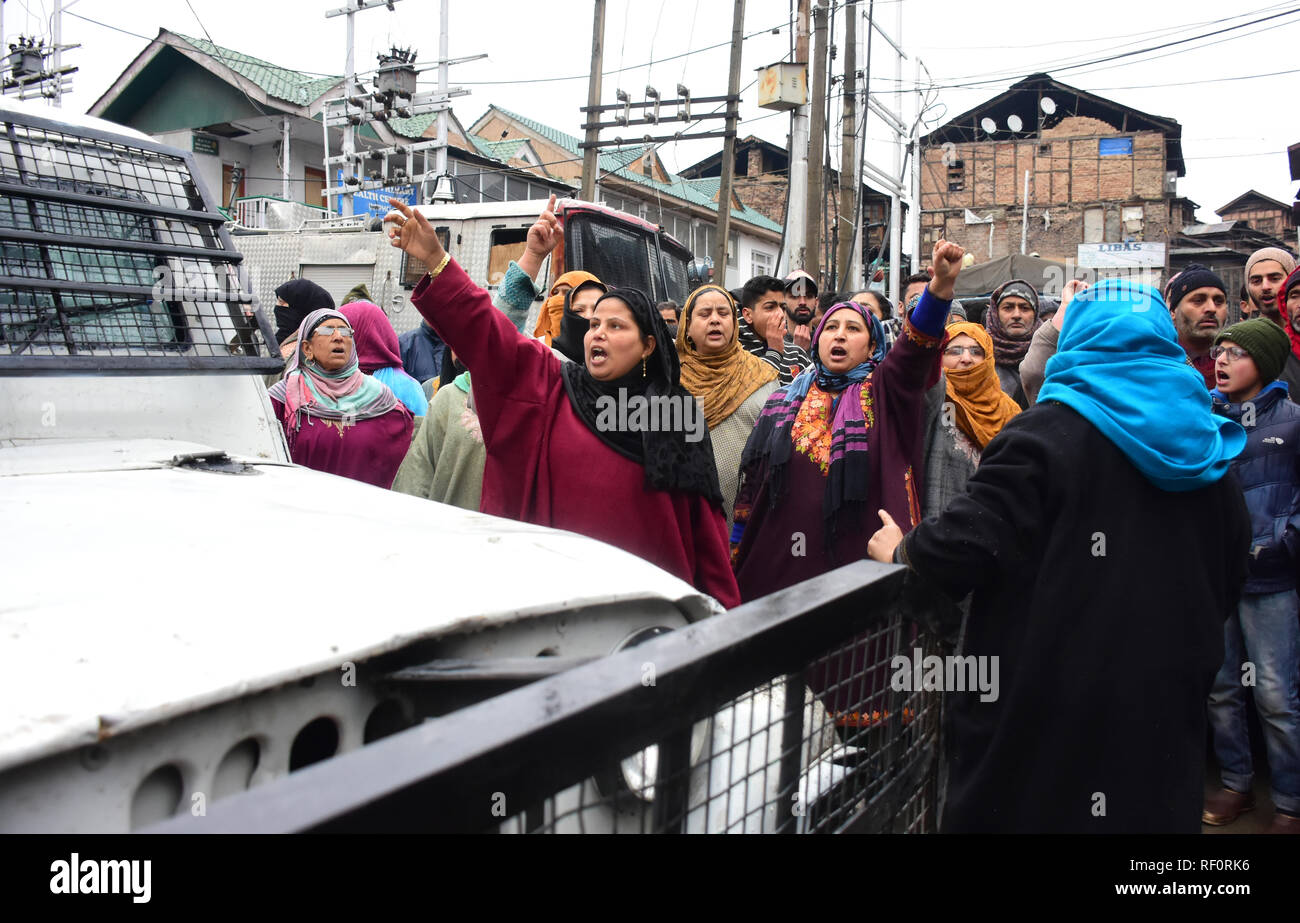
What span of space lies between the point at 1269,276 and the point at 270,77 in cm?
2410

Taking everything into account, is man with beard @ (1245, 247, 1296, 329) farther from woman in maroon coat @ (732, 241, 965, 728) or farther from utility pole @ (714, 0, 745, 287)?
utility pole @ (714, 0, 745, 287)

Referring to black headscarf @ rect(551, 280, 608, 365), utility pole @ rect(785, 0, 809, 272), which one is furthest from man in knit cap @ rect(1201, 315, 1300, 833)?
utility pole @ rect(785, 0, 809, 272)

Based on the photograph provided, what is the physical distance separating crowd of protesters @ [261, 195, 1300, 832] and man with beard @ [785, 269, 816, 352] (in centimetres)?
83

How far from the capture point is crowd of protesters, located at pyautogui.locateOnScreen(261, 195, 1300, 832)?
1.97 meters

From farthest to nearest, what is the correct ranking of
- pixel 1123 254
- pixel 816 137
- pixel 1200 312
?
pixel 1123 254, pixel 816 137, pixel 1200 312

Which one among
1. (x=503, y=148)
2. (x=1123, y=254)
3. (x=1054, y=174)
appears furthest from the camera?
(x=1054, y=174)

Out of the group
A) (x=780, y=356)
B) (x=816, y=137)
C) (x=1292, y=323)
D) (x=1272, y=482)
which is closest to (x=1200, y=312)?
(x=1292, y=323)

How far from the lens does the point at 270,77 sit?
23.4 meters

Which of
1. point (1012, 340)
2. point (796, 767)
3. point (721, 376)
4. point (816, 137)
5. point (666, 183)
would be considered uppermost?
point (666, 183)

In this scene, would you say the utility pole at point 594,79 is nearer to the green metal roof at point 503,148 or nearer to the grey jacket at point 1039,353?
the green metal roof at point 503,148

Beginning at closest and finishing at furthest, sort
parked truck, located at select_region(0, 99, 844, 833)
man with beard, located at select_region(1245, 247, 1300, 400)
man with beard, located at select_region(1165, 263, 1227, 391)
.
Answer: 1. parked truck, located at select_region(0, 99, 844, 833)
2. man with beard, located at select_region(1165, 263, 1227, 391)
3. man with beard, located at select_region(1245, 247, 1300, 400)

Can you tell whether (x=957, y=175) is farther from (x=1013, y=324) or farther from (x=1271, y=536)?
(x=1271, y=536)
